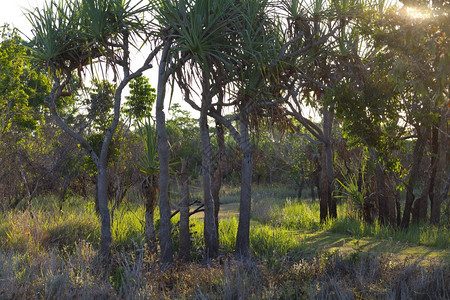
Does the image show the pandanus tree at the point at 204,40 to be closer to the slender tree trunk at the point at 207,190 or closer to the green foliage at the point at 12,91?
the slender tree trunk at the point at 207,190

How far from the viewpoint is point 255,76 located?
7746mm

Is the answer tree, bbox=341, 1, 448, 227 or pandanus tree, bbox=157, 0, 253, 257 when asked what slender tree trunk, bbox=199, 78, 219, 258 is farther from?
tree, bbox=341, 1, 448, 227

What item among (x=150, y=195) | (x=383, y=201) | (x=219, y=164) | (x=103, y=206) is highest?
(x=219, y=164)

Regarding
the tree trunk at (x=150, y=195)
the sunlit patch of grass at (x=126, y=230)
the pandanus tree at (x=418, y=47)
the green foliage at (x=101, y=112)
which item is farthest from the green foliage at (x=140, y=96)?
the pandanus tree at (x=418, y=47)

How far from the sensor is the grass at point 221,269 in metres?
5.75

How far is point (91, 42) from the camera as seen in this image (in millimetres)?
7785

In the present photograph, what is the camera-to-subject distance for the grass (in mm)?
5750

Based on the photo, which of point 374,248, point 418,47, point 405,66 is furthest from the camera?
point 374,248

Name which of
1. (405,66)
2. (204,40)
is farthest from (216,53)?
(405,66)

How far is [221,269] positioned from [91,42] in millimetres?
4176

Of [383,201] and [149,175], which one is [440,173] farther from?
[149,175]

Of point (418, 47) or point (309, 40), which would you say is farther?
point (309, 40)

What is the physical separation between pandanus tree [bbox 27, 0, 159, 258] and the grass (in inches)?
61.2

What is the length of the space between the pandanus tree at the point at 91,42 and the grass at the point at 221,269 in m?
1.55
